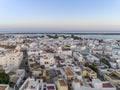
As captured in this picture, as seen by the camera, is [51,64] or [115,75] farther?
[51,64]

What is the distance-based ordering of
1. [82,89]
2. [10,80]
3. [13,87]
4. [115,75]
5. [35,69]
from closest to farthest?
[82,89] < [13,87] < [10,80] < [115,75] < [35,69]

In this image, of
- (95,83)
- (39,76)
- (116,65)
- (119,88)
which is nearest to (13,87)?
(39,76)

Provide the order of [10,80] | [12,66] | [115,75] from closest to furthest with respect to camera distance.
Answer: [10,80]
[115,75]
[12,66]

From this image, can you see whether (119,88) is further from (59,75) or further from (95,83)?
(59,75)

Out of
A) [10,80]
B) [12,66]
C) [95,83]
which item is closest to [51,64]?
[12,66]

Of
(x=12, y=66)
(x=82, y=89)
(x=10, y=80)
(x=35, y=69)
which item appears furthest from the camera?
(x=12, y=66)

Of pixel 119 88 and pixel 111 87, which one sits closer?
pixel 111 87

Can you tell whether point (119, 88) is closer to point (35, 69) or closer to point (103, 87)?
point (103, 87)

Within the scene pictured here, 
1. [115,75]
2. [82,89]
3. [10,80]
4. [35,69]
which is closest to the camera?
[82,89]

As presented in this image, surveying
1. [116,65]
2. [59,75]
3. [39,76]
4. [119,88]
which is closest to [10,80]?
[39,76]
